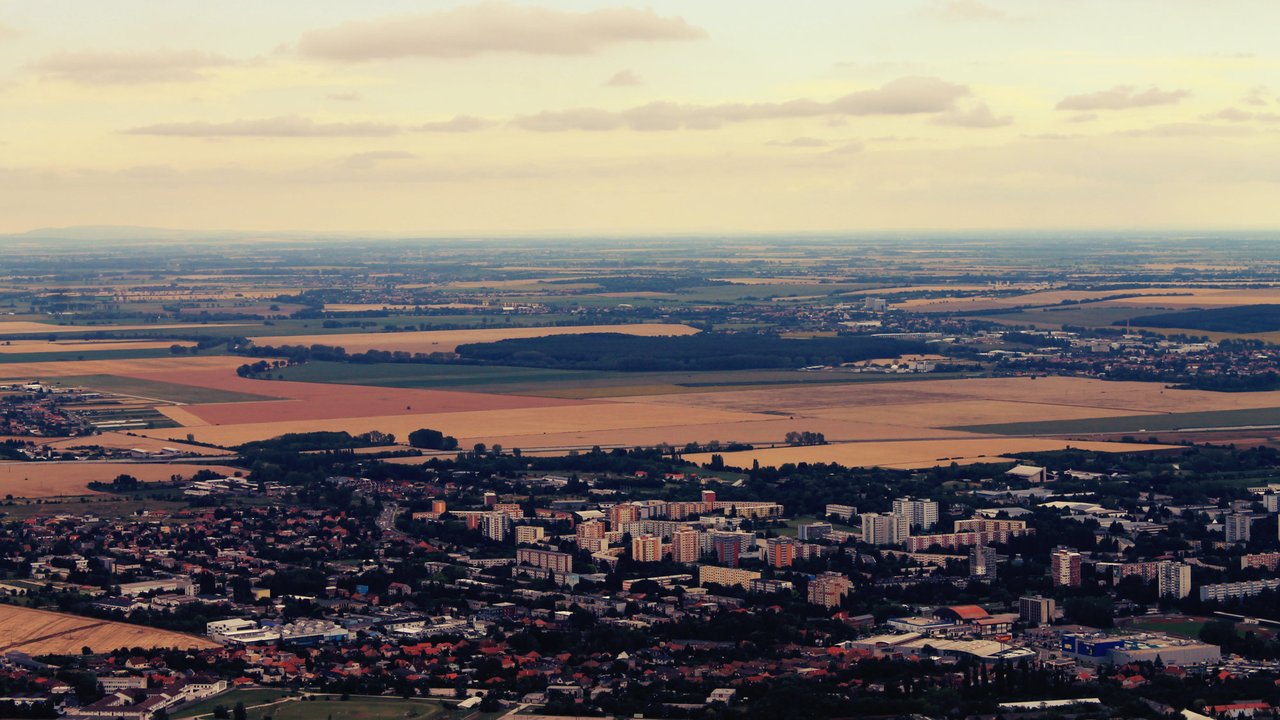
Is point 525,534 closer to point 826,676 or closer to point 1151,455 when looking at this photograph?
point 826,676

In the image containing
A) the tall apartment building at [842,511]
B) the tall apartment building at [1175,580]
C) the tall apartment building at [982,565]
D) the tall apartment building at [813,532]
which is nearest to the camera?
the tall apartment building at [1175,580]

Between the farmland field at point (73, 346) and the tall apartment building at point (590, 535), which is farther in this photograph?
the farmland field at point (73, 346)

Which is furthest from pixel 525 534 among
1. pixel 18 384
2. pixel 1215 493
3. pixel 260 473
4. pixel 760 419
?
pixel 18 384

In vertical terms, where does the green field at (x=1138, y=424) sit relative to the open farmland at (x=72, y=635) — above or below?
below

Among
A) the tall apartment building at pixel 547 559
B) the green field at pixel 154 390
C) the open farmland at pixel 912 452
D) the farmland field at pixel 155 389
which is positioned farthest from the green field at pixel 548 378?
the tall apartment building at pixel 547 559

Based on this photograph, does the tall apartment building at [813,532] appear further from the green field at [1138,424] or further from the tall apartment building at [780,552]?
the green field at [1138,424]

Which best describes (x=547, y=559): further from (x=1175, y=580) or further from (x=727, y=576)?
(x=1175, y=580)
